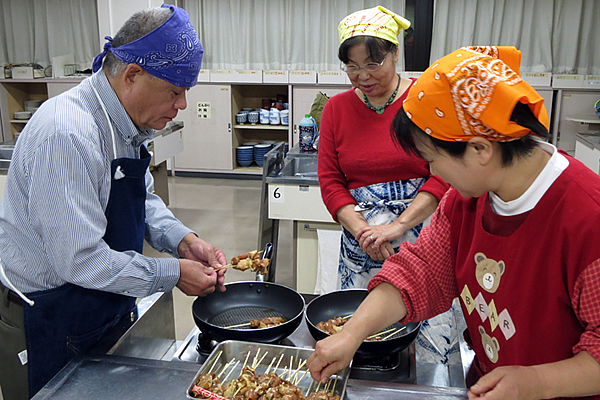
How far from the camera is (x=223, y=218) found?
5777 mm

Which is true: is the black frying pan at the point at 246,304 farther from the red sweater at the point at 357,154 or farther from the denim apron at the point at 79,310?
the red sweater at the point at 357,154

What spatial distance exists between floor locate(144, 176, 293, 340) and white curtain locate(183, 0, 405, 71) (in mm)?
1734

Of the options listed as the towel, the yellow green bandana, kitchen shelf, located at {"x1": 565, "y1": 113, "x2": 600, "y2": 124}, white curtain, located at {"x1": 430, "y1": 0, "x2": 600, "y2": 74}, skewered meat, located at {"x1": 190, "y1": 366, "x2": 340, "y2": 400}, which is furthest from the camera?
white curtain, located at {"x1": 430, "y1": 0, "x2": 600, "y2": 74}

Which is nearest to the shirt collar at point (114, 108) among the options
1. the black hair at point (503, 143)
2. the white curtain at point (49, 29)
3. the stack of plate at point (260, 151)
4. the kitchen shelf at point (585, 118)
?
the black hair at point (503, 143)

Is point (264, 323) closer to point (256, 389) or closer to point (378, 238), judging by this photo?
point (256, 389)

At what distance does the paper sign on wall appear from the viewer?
7121 mm

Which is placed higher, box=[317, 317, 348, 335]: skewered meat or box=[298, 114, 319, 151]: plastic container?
box=[298, 114, 319, 151]: plastic container

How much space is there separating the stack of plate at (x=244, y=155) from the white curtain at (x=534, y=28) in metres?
2.96

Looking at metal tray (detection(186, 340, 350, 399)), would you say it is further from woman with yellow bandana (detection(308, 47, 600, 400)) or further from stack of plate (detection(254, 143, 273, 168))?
stack of plate (detection(254, 143, 273, 168))

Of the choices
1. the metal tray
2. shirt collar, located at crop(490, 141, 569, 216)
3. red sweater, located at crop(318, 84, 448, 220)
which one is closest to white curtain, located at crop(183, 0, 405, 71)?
red sweater, located at crop(318, 84, 448, 220)

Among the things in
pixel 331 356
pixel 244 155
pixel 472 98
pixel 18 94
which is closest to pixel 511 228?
pixel 472 98

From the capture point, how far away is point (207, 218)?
5.76 metres

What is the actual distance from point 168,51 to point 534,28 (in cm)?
618

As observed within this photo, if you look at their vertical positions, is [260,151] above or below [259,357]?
below
